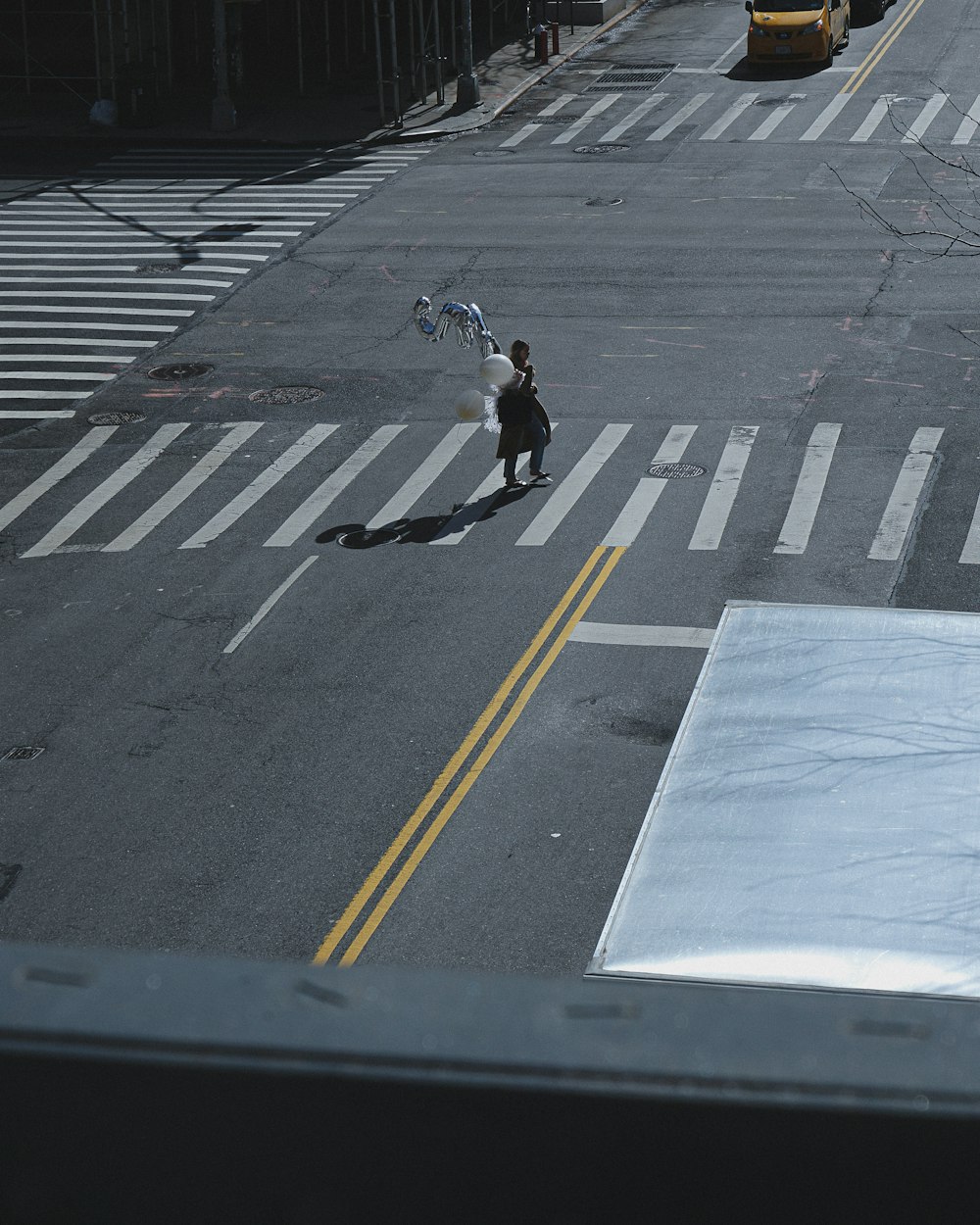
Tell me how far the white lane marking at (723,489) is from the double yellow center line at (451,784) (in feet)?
4.32

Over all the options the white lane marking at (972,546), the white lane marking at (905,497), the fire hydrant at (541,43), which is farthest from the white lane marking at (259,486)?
the fire hydrant at (541,43)

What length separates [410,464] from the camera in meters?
20.5

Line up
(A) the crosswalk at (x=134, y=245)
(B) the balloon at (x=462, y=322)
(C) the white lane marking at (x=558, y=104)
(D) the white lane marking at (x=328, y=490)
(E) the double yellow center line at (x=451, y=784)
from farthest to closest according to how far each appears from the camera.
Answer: (C) the white lane marking at (x=558, y=104) → (A) the crosswalk at (x=134, y=245) → (B) the balloon at (x=462, y=322) → (D) the white lane marking at (x=328, y=490) → (E) the double yellow center line at (x=451, y=784)

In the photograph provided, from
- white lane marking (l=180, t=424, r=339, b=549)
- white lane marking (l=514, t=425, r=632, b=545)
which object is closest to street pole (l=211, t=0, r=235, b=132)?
white lane marking (l=180, t=424, r=339, b=549)

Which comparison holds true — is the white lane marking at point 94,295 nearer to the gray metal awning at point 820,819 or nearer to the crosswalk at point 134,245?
the crosswalk at point 134,245

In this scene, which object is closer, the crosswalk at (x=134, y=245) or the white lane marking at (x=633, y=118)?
the crosswalk at (x=134, y=245)


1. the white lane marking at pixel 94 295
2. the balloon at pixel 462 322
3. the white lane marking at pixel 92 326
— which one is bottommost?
the white lane marking at pixel 92 326

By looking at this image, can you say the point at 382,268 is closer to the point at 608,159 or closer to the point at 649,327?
the point at 649,327

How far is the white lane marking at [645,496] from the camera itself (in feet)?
58.4

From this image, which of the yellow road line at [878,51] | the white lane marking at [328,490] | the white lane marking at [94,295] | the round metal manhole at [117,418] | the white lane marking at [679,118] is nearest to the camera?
the white lane marking at [328,490]

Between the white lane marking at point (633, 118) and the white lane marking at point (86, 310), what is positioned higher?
the white lane marking at point (633, 118)

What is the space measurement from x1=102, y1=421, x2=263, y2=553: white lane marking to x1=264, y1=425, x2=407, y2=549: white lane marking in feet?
5.67

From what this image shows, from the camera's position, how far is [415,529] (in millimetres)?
→ 18234

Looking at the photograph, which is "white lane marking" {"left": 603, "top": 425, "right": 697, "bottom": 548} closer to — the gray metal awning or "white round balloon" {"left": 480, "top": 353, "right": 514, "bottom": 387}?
"white round balloon" {"left": 480, "top": 353, "right": 514, "bottom": 387}
